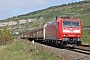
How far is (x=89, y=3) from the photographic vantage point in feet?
424

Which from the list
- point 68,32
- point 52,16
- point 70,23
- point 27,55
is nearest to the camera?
point 27,55

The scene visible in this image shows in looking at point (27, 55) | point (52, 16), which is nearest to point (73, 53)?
point (27, 55)

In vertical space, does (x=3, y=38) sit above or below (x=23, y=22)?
below

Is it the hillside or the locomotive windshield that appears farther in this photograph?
the hillside

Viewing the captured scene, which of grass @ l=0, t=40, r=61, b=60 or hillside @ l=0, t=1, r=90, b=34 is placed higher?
hillside @ l=0, t=1, r=90, b=34

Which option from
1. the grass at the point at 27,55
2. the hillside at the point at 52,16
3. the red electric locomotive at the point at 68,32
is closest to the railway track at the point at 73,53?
the grass at the point at 27,55

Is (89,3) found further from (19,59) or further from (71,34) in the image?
(19,59)

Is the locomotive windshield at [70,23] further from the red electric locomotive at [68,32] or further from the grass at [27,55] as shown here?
the grass at [27,55]

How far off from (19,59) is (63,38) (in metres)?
9.12

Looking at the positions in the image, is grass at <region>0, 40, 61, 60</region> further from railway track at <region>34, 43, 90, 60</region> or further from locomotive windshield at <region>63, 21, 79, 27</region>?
locomotive windshield at <region>63, 21, 79, 27</region>

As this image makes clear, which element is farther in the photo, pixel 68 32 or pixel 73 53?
pixel 68 32

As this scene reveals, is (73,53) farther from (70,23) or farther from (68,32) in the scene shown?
(70,23)

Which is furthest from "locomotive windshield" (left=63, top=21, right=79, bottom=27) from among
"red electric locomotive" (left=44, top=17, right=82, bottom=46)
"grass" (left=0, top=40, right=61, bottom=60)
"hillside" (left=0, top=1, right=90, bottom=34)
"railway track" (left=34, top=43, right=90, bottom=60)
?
"hillside" (left=0, top=1, right=90, bottom=34)

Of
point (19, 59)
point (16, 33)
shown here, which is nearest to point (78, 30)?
point (19, 59)
